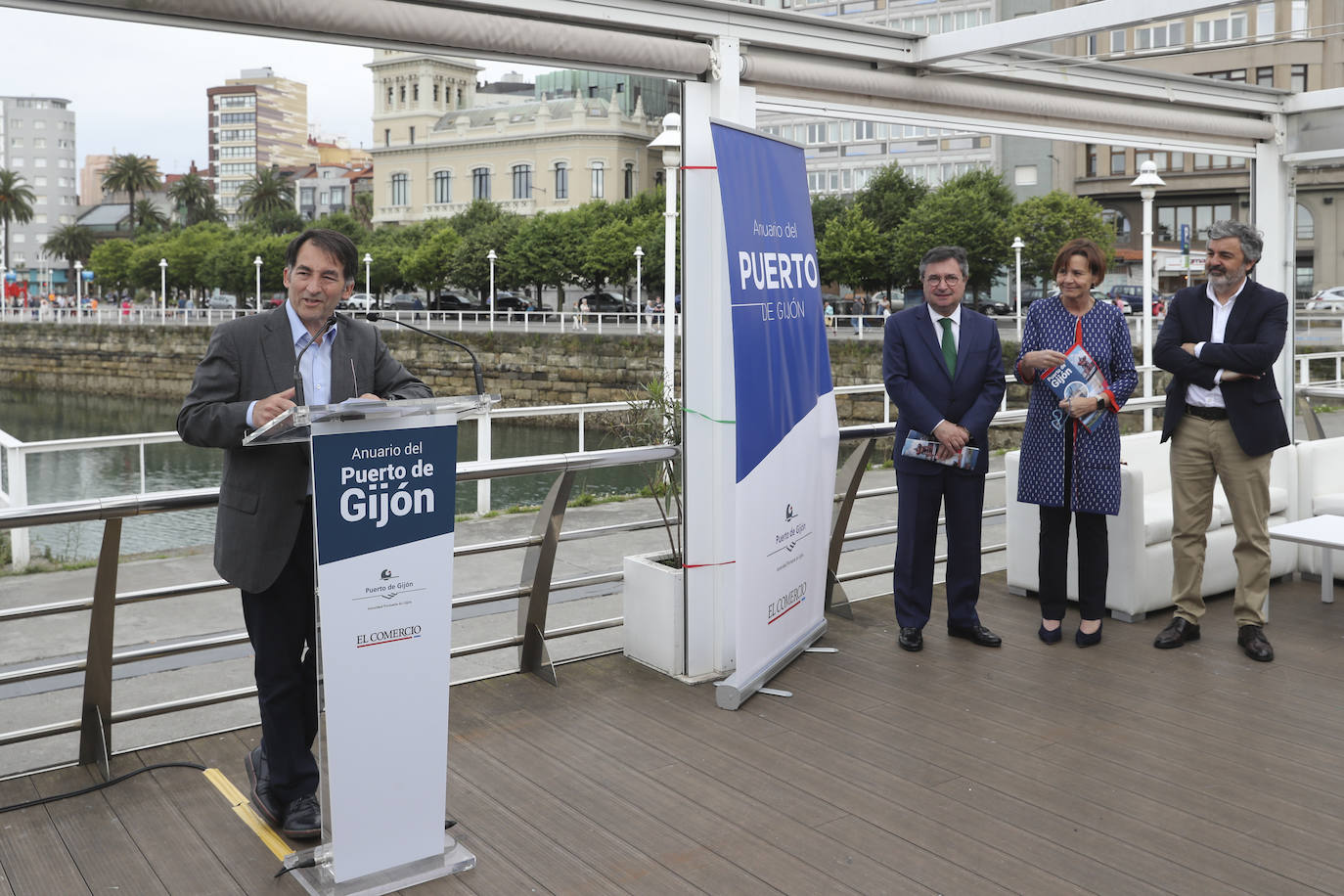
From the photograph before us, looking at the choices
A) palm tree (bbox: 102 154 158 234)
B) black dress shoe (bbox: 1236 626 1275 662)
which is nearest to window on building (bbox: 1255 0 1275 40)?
black dress shoe (bbox: 1236 626 1275 662)

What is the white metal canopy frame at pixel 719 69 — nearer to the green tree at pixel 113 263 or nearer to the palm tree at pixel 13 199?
the green tree at pixel 113 263

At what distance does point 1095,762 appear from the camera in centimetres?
367

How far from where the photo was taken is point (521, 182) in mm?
77438

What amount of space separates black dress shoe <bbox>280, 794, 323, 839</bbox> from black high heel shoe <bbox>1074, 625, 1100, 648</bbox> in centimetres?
315

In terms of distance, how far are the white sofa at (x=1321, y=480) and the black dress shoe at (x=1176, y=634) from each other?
52.6 inches

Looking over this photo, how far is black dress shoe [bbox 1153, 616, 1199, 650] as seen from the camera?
489 cm

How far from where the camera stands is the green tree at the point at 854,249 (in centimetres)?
4438

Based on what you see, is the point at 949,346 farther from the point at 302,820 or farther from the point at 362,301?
the point at 362,301

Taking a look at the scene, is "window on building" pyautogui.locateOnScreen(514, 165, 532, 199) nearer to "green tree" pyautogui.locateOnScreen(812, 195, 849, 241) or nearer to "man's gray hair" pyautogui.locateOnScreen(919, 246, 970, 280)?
"green tree" pyautogui.locateOnScreen(812, 195, 849, 241)

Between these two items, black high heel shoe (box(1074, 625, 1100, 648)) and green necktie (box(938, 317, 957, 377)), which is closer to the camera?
green necktie (box(938, 317, 957, 377))

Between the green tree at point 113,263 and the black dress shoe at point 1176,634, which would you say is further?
the green tree at point 113,263

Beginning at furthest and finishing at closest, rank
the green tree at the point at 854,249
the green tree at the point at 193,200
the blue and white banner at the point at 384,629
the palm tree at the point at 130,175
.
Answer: the green tree at the point at 193,200 → the palm tree at the point at 130,175 → the green tree at the point at 854,249 → the blue and white banner at the point at 384,629

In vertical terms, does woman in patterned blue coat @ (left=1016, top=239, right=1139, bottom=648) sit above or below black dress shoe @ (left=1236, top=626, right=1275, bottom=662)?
above

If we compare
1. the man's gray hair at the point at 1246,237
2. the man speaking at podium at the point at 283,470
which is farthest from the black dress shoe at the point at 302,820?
the man's gray hair at the point at 1246,237
